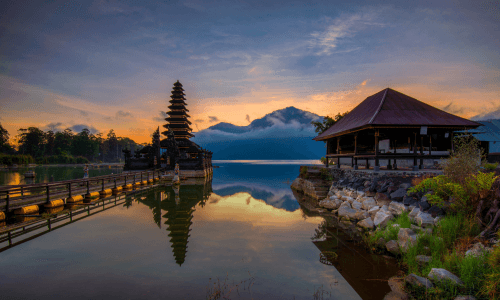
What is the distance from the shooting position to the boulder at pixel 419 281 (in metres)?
4.86

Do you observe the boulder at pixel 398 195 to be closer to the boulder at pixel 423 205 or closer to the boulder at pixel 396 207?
the boulder at pixel 396 207

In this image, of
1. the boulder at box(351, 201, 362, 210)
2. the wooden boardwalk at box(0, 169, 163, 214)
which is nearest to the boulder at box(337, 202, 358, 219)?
the boulder at box(351, 201, 362, 210)

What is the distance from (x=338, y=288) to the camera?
5.69 meters

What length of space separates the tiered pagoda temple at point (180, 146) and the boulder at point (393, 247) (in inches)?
1193

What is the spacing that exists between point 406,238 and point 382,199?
450 centimetres

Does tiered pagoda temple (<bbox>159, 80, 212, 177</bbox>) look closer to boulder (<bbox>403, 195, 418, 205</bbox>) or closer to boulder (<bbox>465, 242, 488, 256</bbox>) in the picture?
boulder (<bbox>403, 195, 418, 205</bbox>)

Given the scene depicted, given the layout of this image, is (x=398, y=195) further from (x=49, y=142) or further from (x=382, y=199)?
(x=49, y=142)

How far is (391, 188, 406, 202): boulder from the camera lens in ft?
33.7

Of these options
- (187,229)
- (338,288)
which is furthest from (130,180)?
(338,288)

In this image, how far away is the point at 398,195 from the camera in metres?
10.4

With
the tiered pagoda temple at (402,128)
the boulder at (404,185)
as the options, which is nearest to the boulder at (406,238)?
the boulder at (404,185)

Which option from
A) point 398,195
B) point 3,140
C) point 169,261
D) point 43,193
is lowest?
point 169,261

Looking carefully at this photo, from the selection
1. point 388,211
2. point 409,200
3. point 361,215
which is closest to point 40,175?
point 361,215

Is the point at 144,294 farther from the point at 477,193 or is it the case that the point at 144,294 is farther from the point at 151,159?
the point at 151,159
